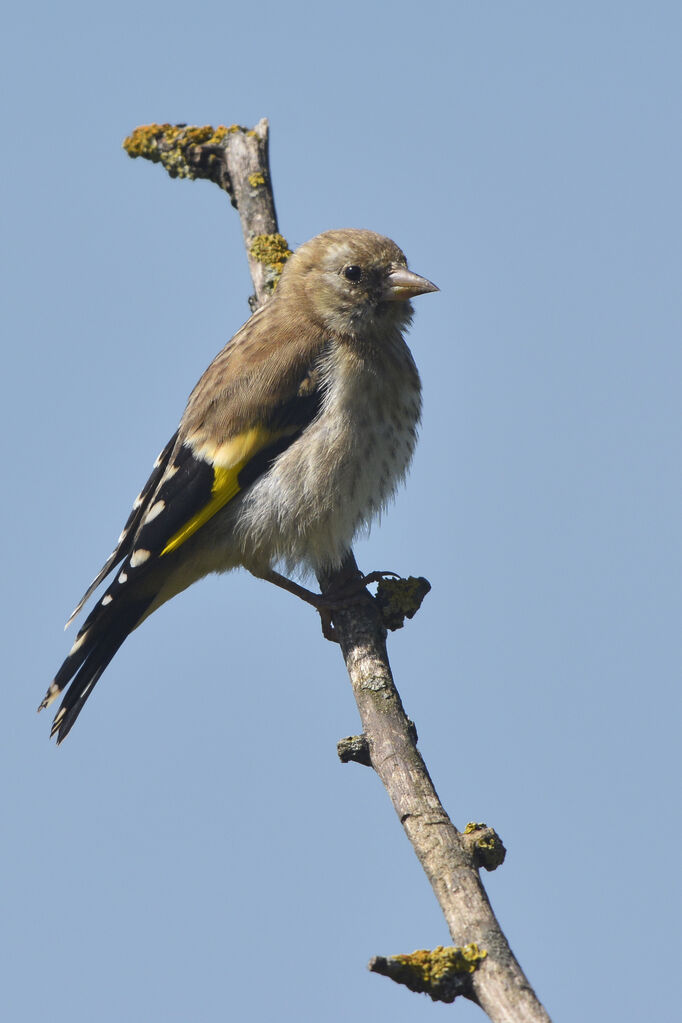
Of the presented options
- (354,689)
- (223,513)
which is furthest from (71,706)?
(354,689)

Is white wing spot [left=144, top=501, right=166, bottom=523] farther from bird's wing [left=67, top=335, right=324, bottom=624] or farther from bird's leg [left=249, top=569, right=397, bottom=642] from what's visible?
bird's leg [left=249, top=569, right=397, bottom=642]

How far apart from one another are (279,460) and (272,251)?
4.66 feet

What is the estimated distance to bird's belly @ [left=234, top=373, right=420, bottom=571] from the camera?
198 inches

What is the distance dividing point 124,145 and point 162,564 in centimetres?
278

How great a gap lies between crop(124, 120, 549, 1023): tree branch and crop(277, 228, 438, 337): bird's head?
1.82ft

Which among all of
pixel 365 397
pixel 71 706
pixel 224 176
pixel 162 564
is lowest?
pixel 71 706

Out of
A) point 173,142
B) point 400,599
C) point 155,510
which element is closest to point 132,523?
point 155,510

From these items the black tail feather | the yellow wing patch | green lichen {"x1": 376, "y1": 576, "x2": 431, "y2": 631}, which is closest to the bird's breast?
the yellow wing patch

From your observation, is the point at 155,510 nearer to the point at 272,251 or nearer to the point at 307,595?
the point at 307,595

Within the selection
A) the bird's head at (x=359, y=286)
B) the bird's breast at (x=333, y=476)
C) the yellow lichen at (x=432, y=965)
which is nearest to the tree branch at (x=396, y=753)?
the yellow lichen at (x=432, y=965)

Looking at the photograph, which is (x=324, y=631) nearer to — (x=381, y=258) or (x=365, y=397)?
(x=365, y=397)

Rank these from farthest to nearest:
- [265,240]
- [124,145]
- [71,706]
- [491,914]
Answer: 1. [124,145]
2. [265,240]
3. [71,706]
4. [491,914]

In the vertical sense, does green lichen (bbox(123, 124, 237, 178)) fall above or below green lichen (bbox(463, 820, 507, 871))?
above

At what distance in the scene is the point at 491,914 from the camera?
317 centimetres
